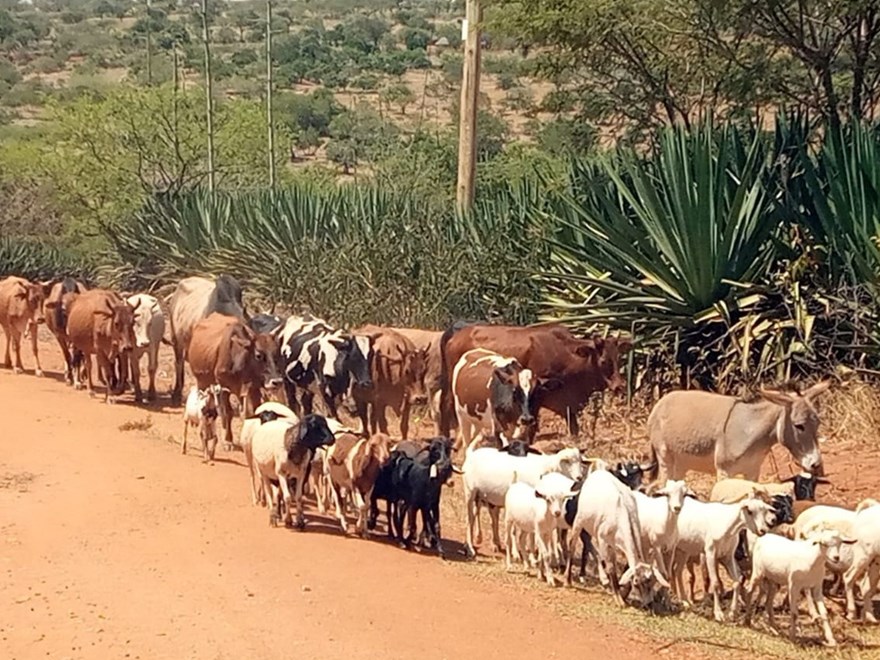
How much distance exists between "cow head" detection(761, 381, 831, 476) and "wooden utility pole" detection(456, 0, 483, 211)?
379 inches

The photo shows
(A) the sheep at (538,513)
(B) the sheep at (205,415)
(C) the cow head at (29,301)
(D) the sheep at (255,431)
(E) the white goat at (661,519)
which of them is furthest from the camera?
(C) the cow head at (29,301)

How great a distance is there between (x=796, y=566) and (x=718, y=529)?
2.27ft

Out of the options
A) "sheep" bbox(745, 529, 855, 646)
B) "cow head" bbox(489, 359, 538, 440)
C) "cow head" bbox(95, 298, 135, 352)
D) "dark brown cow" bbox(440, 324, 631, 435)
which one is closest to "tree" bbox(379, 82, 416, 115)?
"cow head" bbox(95, 298, 135, 352)

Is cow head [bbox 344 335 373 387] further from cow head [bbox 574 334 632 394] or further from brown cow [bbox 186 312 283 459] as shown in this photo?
cow head [bbox 574 334 632 394]

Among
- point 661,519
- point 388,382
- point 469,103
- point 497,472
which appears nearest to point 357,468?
point 497,472

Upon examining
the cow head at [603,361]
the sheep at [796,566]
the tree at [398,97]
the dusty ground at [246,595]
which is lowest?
the dusty ground at [246,595]

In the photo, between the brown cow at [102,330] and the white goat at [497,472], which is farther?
the brown cow at [102,330]

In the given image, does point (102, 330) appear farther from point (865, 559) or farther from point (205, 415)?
point (865, 559)

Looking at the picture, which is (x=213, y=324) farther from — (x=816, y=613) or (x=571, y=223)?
(x=816, y=613)

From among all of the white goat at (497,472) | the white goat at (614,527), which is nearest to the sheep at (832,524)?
the white goat at (614,527)

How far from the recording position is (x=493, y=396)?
45.4ft

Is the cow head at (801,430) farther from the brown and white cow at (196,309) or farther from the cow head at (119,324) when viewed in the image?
the cow head at (119,324)

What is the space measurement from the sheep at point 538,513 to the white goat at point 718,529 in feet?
2.90

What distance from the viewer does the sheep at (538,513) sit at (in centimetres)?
1071
